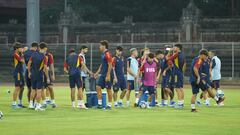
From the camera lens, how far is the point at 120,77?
26.0m

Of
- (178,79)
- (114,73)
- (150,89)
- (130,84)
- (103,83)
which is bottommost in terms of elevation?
(150,89)

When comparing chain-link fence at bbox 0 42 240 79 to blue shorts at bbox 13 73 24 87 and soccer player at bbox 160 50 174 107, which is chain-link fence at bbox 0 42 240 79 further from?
blue shorts at bbox 13 73 24 87

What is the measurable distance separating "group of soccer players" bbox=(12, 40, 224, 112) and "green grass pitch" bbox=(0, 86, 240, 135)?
0.64 metres

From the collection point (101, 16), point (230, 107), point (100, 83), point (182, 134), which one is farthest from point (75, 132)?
point (101, 16)

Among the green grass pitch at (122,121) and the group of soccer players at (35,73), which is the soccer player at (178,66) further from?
the group of soccer players at (35,73)

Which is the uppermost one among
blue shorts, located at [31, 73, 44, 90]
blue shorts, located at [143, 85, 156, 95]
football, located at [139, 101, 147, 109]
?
blue shorts, located at [31, 73, 44, 90]

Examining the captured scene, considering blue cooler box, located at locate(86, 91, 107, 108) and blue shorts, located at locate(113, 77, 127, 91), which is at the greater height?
blue shorts, located at locate(113, 77, 127, 91)

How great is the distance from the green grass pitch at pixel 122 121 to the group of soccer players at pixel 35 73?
0.54 meters

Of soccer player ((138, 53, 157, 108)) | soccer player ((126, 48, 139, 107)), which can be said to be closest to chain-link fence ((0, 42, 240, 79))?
soccer player ((126, 48, 139, 107))

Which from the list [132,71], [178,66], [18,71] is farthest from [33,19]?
[178,66]

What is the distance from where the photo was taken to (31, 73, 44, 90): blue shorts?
79.5 feet

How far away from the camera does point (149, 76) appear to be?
84.4ft

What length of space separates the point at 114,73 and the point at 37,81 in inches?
111

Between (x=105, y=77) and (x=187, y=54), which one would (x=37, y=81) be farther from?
(x=187, y=54)
